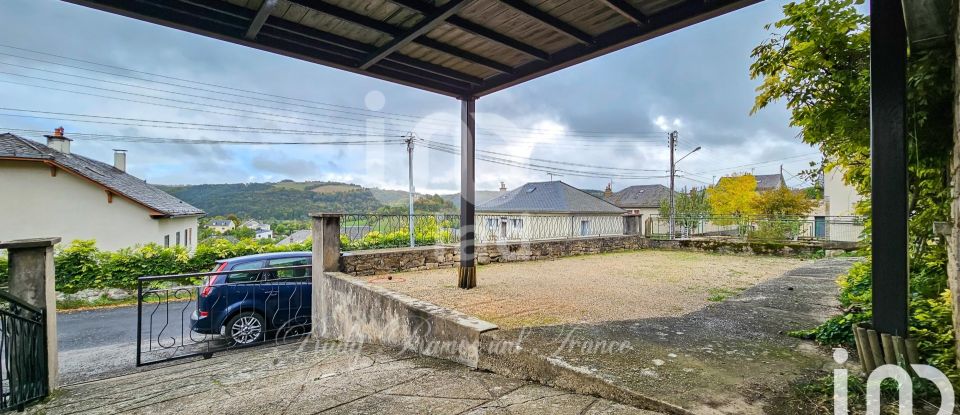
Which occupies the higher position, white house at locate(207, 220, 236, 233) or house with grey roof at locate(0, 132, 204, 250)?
house with grey roof at locate(0, 132, 204, 250)

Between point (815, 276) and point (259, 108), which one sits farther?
point (259, 108)

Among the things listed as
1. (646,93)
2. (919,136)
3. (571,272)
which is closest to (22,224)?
(571,272)

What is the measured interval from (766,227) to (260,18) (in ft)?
39.8

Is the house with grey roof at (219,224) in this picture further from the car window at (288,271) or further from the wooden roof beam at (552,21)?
the wooden roof beam at (552,21)

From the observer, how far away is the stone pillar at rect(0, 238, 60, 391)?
303cm

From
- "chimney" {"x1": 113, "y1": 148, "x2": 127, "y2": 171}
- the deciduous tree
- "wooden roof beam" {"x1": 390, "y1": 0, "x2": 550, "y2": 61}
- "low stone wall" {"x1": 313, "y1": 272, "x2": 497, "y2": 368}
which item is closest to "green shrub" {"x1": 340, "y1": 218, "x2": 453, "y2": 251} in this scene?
"low stone wall" {"x1": 313, "y1": 272, "x2": 497, "y2": 368}

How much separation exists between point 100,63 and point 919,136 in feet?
84.4

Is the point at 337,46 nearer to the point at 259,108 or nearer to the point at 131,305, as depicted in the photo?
the point at 131,305

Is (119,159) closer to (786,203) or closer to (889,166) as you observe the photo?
(889,166)

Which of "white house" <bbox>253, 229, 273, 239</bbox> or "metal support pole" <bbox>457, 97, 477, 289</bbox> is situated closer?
"metal support pole" <bbox>457, 97, 477, 289</bbox>

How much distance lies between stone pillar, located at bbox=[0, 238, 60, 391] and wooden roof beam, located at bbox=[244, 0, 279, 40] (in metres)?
2.53

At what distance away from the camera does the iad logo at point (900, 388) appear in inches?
58.8

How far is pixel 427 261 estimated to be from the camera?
6.79 metres

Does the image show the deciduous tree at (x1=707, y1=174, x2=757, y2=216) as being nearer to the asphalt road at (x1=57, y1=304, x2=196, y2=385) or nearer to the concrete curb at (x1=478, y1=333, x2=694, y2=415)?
the concrete curb at (x1=478, y1=333, x2=694, y2=415)
